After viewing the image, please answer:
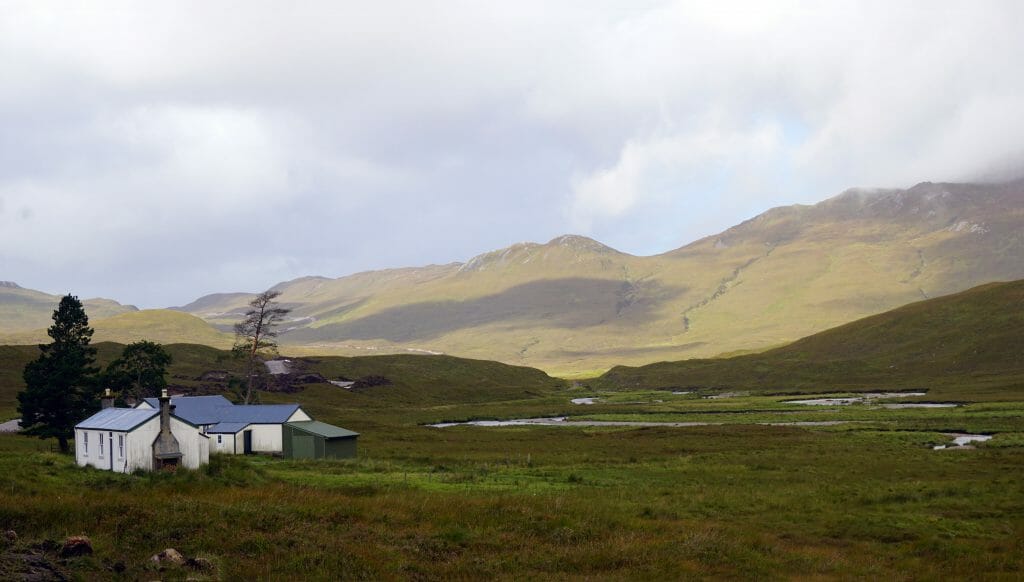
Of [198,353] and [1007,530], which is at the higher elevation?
[198,353]

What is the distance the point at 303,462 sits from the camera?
5178cm

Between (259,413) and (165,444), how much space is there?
58.4 ft

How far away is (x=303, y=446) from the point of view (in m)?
57.6

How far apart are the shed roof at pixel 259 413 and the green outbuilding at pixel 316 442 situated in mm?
1419

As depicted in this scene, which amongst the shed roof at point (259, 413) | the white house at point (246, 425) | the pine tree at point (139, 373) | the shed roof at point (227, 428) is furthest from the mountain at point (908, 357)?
the pine tree at point (139, 373)

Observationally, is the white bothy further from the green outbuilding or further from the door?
the door

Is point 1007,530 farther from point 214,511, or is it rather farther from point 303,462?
point 303,462

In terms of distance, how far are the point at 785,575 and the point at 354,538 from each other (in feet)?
38.0

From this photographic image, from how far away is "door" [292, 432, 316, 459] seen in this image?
186 feet

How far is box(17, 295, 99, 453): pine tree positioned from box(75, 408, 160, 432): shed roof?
11.2 m

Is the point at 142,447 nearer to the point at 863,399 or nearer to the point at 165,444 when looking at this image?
the point at 165,444

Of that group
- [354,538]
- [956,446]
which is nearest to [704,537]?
[354,538]

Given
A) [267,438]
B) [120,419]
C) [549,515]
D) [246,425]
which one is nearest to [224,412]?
[246,425]

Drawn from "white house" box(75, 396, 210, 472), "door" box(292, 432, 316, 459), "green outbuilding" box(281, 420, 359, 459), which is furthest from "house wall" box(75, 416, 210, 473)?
"door" box(292, 432, 316, 459)
